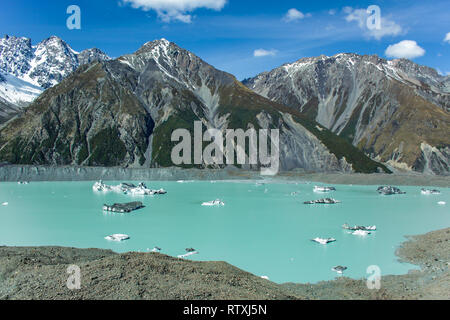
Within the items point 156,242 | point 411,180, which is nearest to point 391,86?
point 411,180

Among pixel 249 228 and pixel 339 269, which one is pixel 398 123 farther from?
pixel 339 269

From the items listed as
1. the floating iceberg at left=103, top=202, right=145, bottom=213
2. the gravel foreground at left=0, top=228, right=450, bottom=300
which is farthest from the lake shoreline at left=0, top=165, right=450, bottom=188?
the gravel foreground at left=0, top=228, right=450, bottom=300

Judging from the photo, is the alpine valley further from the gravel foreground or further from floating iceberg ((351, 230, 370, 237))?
the gravel foreground

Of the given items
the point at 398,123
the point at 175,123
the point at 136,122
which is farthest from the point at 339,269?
the point at 398,123

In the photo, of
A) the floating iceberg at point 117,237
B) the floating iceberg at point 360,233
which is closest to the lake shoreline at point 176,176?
the floating iceberg at point 360,233

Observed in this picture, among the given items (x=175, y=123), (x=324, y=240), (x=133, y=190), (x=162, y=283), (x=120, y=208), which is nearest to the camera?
(x=162, y=283)
